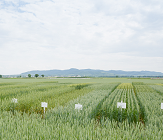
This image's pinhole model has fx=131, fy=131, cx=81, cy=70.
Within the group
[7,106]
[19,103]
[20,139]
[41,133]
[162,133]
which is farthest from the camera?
[19,103]

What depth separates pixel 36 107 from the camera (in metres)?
8.49

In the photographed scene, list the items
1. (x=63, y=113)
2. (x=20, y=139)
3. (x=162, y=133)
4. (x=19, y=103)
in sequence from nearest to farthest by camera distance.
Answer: (x=20, y=139)
(x=162, y=133)
(x=63, y=113)
(x=19, y=103)

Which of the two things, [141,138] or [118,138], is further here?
[141,138]

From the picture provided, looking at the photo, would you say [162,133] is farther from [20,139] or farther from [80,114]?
[20,139]

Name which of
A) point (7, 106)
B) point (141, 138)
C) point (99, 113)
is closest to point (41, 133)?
point (141, 138)

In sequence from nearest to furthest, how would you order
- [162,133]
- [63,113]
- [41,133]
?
[41,133] → [162,133] → [63,113]

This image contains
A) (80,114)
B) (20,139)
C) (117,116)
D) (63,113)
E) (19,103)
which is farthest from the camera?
(19,103)

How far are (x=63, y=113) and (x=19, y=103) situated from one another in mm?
4300

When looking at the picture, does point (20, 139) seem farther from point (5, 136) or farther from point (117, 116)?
point (117, 116)

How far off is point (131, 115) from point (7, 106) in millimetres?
7290

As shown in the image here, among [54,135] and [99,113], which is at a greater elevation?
[54,135]

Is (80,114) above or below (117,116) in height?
above

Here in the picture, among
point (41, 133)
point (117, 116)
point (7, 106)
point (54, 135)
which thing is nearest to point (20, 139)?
point (41, 133)

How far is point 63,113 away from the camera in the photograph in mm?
6199
